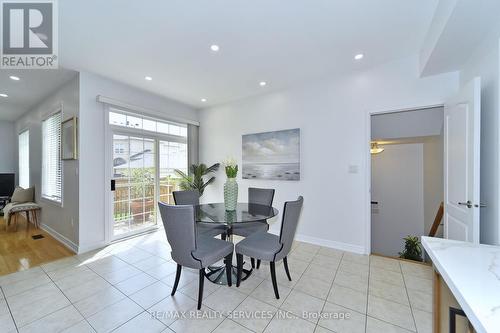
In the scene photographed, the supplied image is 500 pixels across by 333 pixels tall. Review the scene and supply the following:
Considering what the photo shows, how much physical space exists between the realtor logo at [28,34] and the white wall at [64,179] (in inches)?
20.0

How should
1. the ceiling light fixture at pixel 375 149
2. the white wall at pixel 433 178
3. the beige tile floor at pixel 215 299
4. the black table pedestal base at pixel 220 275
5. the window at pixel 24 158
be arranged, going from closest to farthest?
the beige tile floor at pixel 215 299 < the black table pedestal base at pixel 220 275 < the white wall at pixel 433 178 < the ceiling light fixture at pixel 375 149 < the window at pixel 24 158

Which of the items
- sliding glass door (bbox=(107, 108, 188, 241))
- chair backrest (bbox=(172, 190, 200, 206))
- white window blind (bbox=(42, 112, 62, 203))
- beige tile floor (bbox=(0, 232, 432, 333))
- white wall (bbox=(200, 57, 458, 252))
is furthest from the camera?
white window blind (bbox=(42, 112, 62, 203))

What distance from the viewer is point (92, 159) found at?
3133mm

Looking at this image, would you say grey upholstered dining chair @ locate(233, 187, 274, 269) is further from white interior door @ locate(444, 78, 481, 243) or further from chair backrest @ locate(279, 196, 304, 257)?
white interior door @ locate(444, 78, 481, 243)

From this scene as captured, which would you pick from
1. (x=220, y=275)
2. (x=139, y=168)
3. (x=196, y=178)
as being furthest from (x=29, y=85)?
(x=220, y=275)

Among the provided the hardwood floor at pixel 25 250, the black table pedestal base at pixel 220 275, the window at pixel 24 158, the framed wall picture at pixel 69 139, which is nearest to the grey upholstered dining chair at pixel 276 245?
the black table pedestal base at pixel 220 275

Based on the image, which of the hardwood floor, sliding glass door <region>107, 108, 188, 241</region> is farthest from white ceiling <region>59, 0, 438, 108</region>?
the hardwood floor

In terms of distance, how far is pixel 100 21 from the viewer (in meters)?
2.02

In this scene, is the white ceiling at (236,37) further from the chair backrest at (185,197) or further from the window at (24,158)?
the window at (24,158)

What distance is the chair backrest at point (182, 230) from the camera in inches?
68.6

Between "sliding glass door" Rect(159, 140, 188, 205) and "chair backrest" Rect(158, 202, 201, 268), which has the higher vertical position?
"sliding glass door" Rect(159, 140, 188, 205)

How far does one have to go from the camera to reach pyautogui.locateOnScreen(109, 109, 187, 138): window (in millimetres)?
3434

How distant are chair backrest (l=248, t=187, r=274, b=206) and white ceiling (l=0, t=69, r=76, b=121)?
3325mm

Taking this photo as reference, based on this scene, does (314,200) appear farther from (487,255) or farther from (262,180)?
(487,255)
